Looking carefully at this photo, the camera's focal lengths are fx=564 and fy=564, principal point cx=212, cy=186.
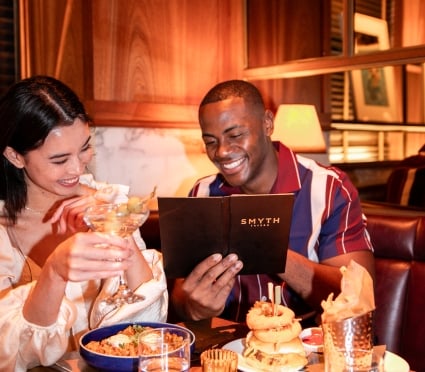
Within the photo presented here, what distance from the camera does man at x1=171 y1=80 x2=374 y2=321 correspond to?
6.88 feet

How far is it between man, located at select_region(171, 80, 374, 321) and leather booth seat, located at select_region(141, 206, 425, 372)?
0.16m

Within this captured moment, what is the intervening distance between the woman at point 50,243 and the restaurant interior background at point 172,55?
1251 mm

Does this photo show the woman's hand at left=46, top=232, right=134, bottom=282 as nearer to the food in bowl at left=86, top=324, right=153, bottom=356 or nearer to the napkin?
the food in bowl at left=86, top=324, right=153, bottom=356

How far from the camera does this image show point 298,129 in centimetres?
386

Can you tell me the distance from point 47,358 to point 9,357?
0.09m

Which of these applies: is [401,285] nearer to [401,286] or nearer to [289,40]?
[401,286]

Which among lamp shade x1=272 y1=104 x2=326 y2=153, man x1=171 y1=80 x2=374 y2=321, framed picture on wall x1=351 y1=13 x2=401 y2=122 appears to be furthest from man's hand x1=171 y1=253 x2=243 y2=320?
framed picture on wall x1=351 y1=13 x2=401 y2=122

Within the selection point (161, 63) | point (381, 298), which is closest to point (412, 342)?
point (381, 298)

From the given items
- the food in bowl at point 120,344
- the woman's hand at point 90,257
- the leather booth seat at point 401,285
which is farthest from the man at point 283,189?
the woman's hand at point 90,257

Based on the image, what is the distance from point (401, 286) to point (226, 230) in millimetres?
934

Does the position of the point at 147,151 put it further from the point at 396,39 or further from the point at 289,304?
the point at 396,39

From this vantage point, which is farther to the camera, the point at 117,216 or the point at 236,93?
the point at 236,93

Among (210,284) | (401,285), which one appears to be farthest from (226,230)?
(401,285)

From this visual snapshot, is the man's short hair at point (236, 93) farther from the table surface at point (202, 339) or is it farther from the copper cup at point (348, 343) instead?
the copper cup at point (348, 343)
